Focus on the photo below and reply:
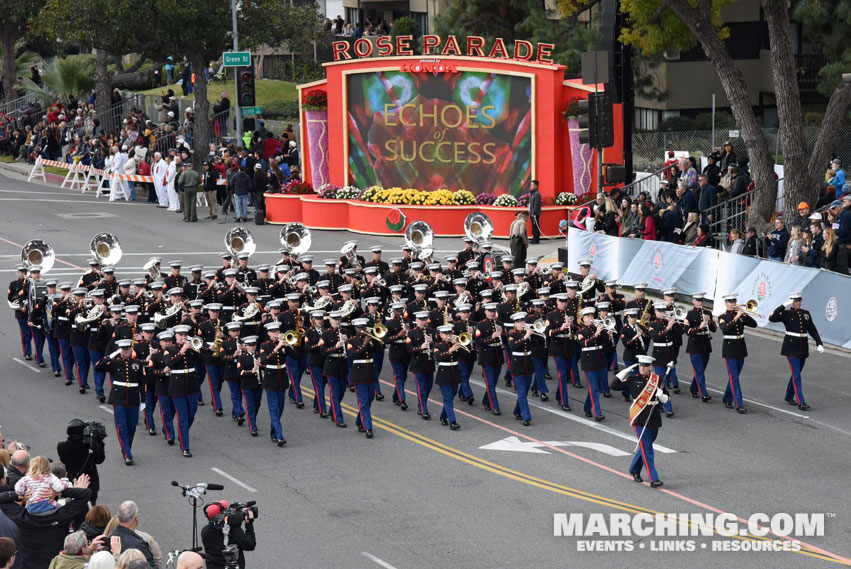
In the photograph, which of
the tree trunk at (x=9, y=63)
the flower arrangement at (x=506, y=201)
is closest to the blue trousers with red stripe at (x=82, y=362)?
the flower arrangement at (x=506, y=201)

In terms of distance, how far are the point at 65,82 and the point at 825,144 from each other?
31664mm

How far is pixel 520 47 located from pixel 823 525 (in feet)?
68.2

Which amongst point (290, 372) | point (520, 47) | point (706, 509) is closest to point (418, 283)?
point (290, 372)

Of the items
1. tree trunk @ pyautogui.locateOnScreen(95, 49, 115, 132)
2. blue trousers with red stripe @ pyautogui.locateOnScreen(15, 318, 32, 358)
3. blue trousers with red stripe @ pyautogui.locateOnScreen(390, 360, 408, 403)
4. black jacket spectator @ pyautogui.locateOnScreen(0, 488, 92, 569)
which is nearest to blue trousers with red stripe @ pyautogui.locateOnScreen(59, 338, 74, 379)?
blue trousers with red stripe @ pyautogui.locateOnScreen(15, 318, 32, 358)

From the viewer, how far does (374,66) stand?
34938 mm

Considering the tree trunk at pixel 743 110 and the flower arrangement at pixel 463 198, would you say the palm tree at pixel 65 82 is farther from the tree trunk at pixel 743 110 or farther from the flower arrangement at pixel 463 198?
the tree trunk at pixel 743 110

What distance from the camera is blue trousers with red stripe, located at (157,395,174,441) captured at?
18594 millimetres

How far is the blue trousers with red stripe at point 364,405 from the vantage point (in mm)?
18734

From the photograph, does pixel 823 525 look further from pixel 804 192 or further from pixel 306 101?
pixel 306 101

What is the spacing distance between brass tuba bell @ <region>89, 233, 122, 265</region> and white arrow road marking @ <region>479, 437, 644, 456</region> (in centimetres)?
941

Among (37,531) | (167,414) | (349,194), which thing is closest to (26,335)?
(167,414)

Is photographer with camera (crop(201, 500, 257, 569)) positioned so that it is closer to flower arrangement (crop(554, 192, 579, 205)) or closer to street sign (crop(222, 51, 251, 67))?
flower arrangement (crop(554, 192, 579, 205))

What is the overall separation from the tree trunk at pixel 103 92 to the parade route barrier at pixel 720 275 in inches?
918
